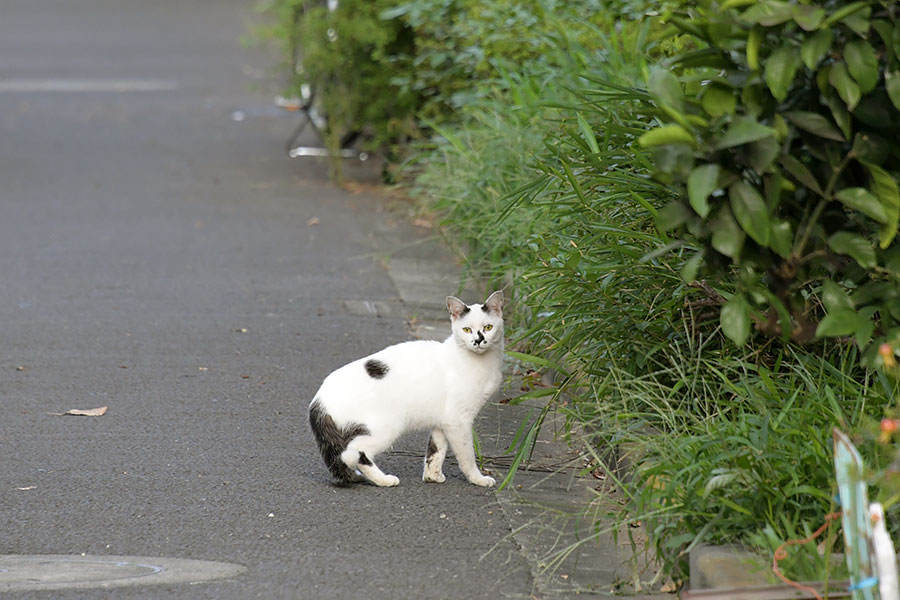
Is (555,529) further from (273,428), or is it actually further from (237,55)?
(237,55)

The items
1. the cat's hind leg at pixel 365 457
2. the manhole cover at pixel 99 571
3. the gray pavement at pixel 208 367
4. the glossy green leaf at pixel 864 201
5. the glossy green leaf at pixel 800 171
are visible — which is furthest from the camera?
the cat's hind leg at pixel 365 457

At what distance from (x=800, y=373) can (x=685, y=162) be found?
128cm

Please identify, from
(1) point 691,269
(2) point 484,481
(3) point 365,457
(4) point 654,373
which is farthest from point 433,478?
(1) point 691,269

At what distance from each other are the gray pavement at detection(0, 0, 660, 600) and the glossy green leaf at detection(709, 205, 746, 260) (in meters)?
1.21

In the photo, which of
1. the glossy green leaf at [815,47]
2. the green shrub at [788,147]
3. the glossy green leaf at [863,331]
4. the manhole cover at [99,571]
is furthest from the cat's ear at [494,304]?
the glossy green leaf at [815,47]

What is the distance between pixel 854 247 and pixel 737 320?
0.38 metres

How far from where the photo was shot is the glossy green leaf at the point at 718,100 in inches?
129

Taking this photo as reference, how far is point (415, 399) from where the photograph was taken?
4547 millimetres

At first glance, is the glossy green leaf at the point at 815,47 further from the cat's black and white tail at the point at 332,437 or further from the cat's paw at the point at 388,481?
the cat's paw at the point at 388,481

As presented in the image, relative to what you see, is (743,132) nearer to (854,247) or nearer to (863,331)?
(854,247)

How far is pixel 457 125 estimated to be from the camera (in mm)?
9945

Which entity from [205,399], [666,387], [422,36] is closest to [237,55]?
[422,36]

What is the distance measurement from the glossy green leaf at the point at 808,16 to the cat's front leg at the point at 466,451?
6.80ft

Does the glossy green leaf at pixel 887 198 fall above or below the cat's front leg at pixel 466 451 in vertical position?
above
